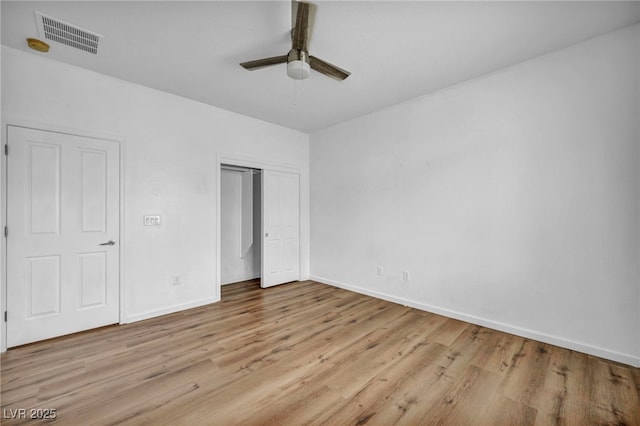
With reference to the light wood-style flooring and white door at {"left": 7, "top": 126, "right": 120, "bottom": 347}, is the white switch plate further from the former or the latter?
the light wood-style flooring

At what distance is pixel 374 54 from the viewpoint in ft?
8.79

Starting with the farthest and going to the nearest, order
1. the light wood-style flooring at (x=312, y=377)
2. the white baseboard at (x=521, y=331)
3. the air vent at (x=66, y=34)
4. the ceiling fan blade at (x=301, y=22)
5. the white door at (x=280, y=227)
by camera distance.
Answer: the white door at (x=280, y=227) → the white baseboard at (x=521, y=331) → the air vent at (x=66, y=34) → the ceiling fan blade at (x=301, y=22) → the light wood-style flooring at (x=312, y=377)

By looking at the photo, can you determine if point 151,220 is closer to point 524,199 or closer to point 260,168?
point 260,168

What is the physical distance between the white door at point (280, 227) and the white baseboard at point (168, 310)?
1037mm

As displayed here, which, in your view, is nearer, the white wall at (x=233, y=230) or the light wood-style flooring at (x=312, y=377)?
the light wood-style flooring at (x=312, y=377)

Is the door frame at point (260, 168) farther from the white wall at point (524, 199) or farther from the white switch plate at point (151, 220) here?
the white wall at point (524, 199)

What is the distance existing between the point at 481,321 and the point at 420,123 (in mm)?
2563

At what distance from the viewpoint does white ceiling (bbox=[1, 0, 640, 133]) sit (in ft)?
6.84

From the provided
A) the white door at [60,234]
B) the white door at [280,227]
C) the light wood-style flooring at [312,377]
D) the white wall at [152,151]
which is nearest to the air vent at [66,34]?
the white wall at [152,151]

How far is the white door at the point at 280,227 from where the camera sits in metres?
4.65

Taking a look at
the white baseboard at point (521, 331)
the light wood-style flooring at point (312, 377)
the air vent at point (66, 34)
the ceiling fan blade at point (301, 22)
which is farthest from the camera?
the white baseboard at point (521, 331)

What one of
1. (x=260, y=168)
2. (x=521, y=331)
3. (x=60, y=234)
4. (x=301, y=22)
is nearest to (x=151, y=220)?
(x=60, y=234)

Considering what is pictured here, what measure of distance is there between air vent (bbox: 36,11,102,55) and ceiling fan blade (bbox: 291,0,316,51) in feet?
5.75

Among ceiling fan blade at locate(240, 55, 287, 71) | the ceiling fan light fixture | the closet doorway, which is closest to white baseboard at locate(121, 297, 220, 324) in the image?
the closet doorway
